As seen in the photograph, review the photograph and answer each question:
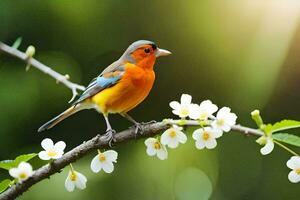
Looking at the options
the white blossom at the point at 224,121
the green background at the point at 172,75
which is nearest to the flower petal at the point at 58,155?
the white blossom at the point at 224,121

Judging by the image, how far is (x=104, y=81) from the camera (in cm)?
205

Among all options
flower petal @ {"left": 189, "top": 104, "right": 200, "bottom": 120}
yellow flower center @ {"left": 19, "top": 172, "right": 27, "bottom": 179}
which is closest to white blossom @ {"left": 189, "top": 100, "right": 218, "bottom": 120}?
flower petal @ {"left": 189, "top": 104, "right": 200, "bottom": 120}

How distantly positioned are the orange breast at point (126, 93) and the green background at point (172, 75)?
1.66 metres

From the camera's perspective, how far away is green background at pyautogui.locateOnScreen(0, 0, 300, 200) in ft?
12.0

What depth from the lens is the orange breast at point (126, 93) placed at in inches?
74.7

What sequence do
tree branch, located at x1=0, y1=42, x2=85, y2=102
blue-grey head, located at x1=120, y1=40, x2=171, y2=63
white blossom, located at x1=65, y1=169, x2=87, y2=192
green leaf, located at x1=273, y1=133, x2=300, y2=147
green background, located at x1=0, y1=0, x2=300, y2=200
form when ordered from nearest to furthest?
green leaf, located at x1=273, y1=133, x2=300, y2=147 → white blossom, located at x1=65, y1=169, x2=87, y2=192 → tree branch, located at x1=0, y1=42, x2=85, y2=102 → blue-grey head, located at x1=120, y1=40, x2=171, y2=63 → green background, located at x1=0, y1=0, x2=300, y2=200

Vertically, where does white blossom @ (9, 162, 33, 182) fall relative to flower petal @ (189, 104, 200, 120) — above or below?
below

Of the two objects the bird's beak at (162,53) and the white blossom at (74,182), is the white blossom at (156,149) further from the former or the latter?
the bird's beak at (162,53)

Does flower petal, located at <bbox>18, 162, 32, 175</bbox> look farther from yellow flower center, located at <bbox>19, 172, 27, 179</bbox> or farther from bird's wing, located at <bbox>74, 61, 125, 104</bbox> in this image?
bird's wing, located at <bbox>74, 61, 125, 104</bbox>

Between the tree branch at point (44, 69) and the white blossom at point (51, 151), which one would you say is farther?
the tree branch at point (44, 69)

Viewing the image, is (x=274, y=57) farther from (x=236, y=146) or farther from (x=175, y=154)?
(x=175, y=154)

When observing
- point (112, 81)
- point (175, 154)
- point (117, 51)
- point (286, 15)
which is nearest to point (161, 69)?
point (117, 51)

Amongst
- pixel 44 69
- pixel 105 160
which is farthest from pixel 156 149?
pixel 44 69

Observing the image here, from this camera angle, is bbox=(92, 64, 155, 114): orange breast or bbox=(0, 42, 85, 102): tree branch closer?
bbox=(0, 42, 85, 102): tree branch
